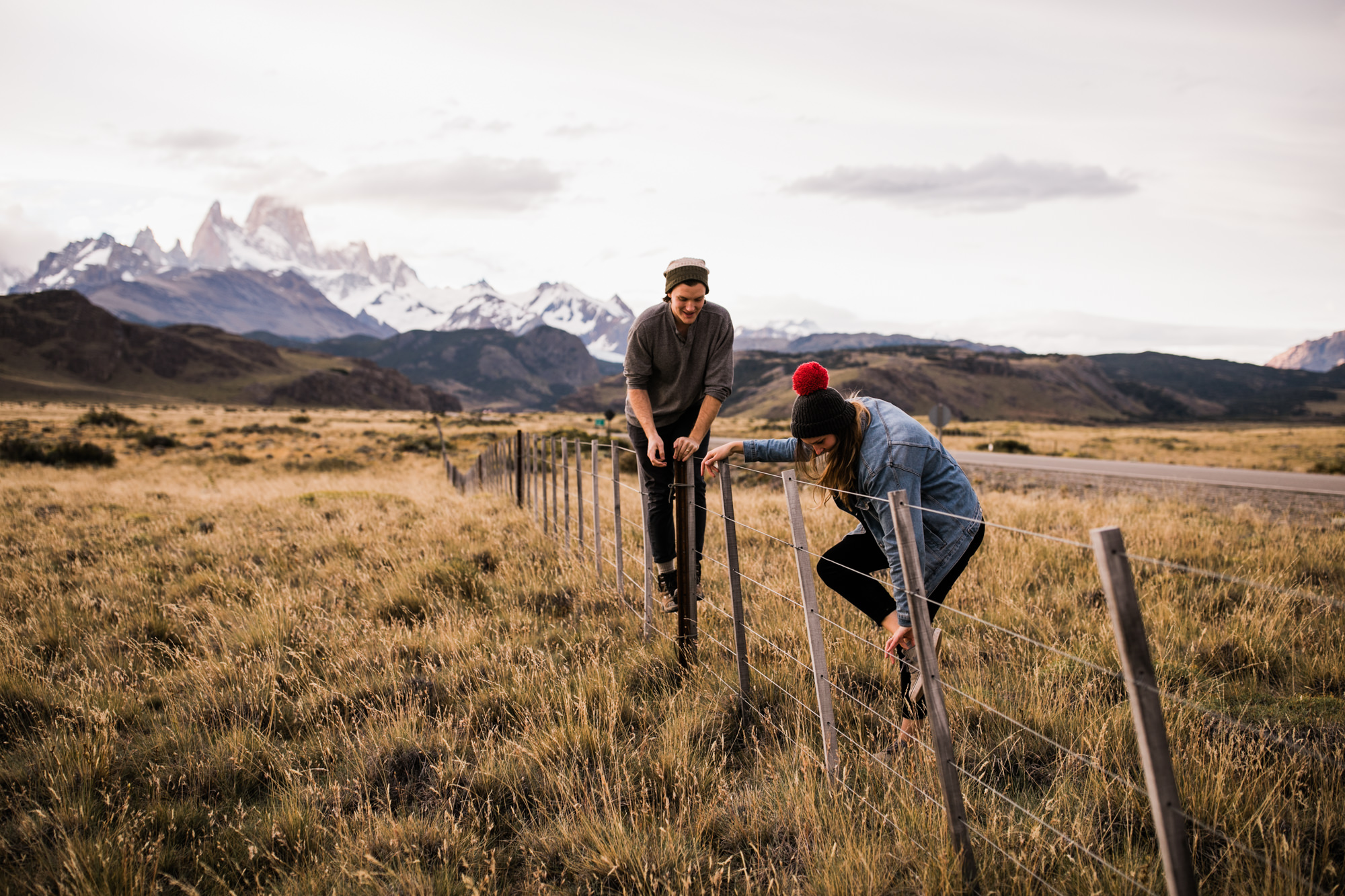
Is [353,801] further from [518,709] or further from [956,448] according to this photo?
[956,448]

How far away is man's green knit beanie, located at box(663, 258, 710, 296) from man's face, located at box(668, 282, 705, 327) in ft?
0.09

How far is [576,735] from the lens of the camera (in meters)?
3.20

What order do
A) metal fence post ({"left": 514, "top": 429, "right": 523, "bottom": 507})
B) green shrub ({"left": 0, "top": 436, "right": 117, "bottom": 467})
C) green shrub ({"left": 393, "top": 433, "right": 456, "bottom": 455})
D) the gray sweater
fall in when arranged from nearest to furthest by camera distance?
1. the gray sweater
2. metal fence post ({"left": 514, "top": 429, "right": 523, "bottom": 507})
3. green shrub ({"left": 0, "top": 436, "right": 117, "bottom": 467})
4. green shrub ({"left": 393, "top": 433, "right": 456, "bottom": 455})

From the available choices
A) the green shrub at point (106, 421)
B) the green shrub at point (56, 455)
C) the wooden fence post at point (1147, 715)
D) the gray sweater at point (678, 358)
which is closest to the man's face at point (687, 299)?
the gray sweater at point (678, 358)

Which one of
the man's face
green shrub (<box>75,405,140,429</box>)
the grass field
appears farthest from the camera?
green shrub (<box>75,405,140,429</box>)

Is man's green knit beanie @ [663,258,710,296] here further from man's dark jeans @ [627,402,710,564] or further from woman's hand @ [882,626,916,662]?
woman's hand @ [882,626,916,662]

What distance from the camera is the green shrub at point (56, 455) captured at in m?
22.6

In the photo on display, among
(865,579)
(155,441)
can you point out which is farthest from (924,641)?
(155,441)

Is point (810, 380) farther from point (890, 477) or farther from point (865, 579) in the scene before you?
point (865, 579)

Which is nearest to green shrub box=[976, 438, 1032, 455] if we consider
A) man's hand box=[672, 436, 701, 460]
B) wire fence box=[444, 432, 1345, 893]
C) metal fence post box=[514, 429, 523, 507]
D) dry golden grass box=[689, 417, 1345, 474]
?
dry golden grass box=[689, 417, 1345, 474]

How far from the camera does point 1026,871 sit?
2174mm

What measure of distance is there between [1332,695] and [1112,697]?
1.16 metres

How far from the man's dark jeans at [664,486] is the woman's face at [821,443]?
160 cm

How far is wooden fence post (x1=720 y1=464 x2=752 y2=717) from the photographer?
132 inches
